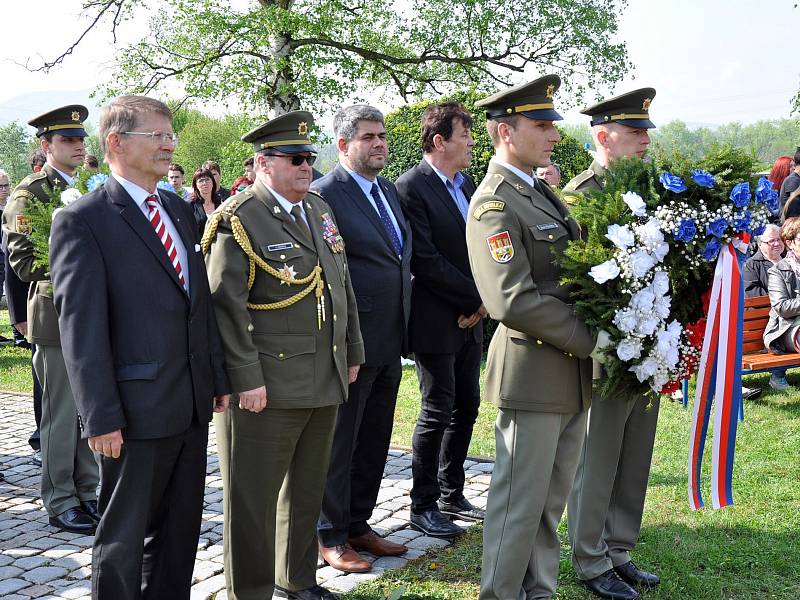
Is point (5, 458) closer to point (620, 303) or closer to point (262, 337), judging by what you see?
point (262, 337)

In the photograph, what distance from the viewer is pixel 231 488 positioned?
394 cm

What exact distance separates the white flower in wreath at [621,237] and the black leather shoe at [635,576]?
5.71ft

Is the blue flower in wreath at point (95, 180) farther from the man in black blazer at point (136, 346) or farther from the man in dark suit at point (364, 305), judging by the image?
the man in black blazer at point (136, 346)

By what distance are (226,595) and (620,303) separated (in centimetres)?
226

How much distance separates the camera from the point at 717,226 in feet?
12.7

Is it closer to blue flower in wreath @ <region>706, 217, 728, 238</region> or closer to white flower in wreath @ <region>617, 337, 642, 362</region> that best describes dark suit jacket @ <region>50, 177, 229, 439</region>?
white flower in wreath @ <region>617, 337, 642, 362</region>

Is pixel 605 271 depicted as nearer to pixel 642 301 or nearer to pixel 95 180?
pixel 642 301

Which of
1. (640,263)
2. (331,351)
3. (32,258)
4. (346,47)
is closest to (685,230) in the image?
(640,263)

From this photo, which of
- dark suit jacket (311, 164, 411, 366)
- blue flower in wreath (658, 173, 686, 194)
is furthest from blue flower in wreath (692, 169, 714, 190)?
dark suit jacket (311, 164, 411, 366)

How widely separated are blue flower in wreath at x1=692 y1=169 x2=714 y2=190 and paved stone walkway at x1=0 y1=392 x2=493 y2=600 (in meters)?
2.44

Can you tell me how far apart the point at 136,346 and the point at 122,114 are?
2.88 feet

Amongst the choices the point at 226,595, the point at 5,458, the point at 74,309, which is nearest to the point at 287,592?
the point at 226,595

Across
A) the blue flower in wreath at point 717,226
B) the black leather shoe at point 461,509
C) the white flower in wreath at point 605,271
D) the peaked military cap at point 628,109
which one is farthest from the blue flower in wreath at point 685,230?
the black leather shoe at point 461,509

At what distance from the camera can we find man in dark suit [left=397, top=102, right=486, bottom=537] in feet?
17.0
